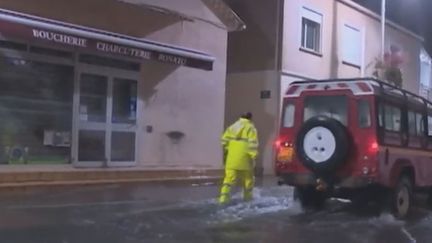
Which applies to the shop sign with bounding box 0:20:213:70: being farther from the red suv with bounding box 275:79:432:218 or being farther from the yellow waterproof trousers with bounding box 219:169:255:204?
the red suv with bounding box 275:79:432:218

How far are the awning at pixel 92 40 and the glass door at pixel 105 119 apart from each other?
123 centimetres

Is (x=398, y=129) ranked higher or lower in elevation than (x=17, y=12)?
lower

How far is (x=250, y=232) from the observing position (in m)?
9.45

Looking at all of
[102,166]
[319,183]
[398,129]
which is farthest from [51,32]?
[398,129]

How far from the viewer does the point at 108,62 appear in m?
16.0

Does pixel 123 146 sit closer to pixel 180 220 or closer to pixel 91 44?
pixel 91 44

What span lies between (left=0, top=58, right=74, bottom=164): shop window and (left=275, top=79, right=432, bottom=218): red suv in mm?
5385

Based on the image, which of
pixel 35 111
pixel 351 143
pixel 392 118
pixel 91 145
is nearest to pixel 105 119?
pixel 91 145

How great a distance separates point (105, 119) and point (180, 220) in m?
6.18

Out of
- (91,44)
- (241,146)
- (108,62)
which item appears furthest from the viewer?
(108,62)

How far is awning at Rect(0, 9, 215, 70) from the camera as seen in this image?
12.8m

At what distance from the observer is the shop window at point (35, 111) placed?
13891mm

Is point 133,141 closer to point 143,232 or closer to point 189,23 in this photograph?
point 189,23

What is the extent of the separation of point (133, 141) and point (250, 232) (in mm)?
7773
